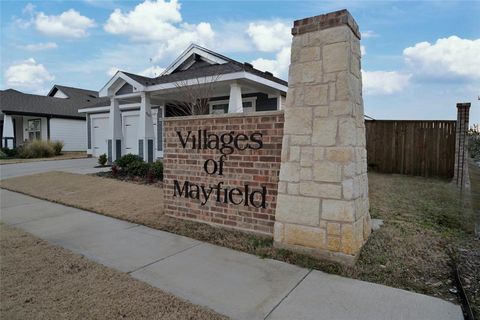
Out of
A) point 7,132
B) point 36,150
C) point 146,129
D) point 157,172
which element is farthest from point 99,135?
point 157,172

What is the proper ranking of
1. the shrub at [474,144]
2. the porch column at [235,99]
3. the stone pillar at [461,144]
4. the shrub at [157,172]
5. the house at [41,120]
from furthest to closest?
the house at [41,120], the shrub at [474,144], the porch column at [235,99], the shrub at [157,172], the stone pillar at [461,144]

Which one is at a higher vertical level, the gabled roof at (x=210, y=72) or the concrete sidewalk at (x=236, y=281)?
the gabled roof at (x=210, y=72)

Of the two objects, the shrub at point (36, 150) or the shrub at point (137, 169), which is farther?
the shrub at point (36, 150)

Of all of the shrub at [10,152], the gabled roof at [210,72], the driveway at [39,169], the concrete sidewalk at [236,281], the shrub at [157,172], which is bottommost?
the concrete sidewalk at [236,281]

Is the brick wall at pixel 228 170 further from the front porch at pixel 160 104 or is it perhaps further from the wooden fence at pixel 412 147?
the wooden fence at pixel 412 147

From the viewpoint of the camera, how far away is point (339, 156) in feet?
11.9

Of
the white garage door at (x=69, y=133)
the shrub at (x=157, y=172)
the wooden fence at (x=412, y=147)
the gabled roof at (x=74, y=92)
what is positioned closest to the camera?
the shrub at (x=157, y=172)

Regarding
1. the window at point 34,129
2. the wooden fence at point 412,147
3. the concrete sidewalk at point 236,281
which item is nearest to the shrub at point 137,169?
the concrete sidewalk at point 236,281

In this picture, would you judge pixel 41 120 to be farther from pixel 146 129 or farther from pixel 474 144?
pixel 474 144

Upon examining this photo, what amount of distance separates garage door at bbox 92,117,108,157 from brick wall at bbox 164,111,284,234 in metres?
14.6

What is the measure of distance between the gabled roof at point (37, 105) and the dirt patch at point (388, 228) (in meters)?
15.8

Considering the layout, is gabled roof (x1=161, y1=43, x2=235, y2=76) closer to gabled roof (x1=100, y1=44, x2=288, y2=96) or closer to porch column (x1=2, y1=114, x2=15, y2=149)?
gabled roof (x1=100, y1=44, x2=288, y2=96)

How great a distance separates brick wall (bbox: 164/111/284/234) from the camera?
14.5 ft

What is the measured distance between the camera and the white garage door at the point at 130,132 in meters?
16.6
